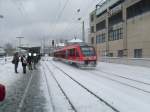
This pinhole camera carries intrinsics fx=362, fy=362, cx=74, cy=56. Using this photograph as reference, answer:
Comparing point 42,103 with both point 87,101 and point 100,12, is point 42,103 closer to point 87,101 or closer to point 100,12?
point 87,101

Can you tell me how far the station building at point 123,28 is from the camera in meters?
53.9

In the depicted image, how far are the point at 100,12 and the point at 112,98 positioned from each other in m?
72.1

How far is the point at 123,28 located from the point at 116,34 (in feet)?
17.9

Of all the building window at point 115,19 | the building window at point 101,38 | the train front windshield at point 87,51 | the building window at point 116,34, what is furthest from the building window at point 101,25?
the train front windshield at point 87,51

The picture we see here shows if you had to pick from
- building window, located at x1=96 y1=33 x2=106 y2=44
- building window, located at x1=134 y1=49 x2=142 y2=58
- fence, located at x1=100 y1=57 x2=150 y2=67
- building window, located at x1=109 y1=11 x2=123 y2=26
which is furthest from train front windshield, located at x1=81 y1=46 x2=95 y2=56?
building window, located at x1=96 y1=33 x2=106 y2=44

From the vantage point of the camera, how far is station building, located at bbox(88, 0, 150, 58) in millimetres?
53906

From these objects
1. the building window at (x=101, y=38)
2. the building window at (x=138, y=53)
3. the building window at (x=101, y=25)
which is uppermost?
the building window at (x=101, y=25)

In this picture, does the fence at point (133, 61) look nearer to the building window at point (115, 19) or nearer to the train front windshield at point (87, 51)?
the train front windshield at point (87, 51)

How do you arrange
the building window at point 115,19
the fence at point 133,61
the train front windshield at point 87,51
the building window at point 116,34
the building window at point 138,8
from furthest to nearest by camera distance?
1. the building window at point 115,19
2. the building window at point 116,34
3. the building window at point 138,8
4. the train front windshield at point 87,51
5. the fence at point 133,61

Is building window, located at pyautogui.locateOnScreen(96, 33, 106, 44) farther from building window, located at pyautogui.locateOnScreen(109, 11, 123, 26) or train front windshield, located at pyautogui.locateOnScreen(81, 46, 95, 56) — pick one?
train front windshield, located at pyautogui.locateOnScreen(81, 46, 95, 56)

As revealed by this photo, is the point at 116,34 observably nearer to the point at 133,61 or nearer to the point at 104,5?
the point at 104,5

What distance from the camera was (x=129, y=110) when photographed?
11141 mm

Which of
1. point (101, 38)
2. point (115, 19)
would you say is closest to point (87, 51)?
point (115, 19)

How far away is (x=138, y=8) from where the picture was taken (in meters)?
57.1
